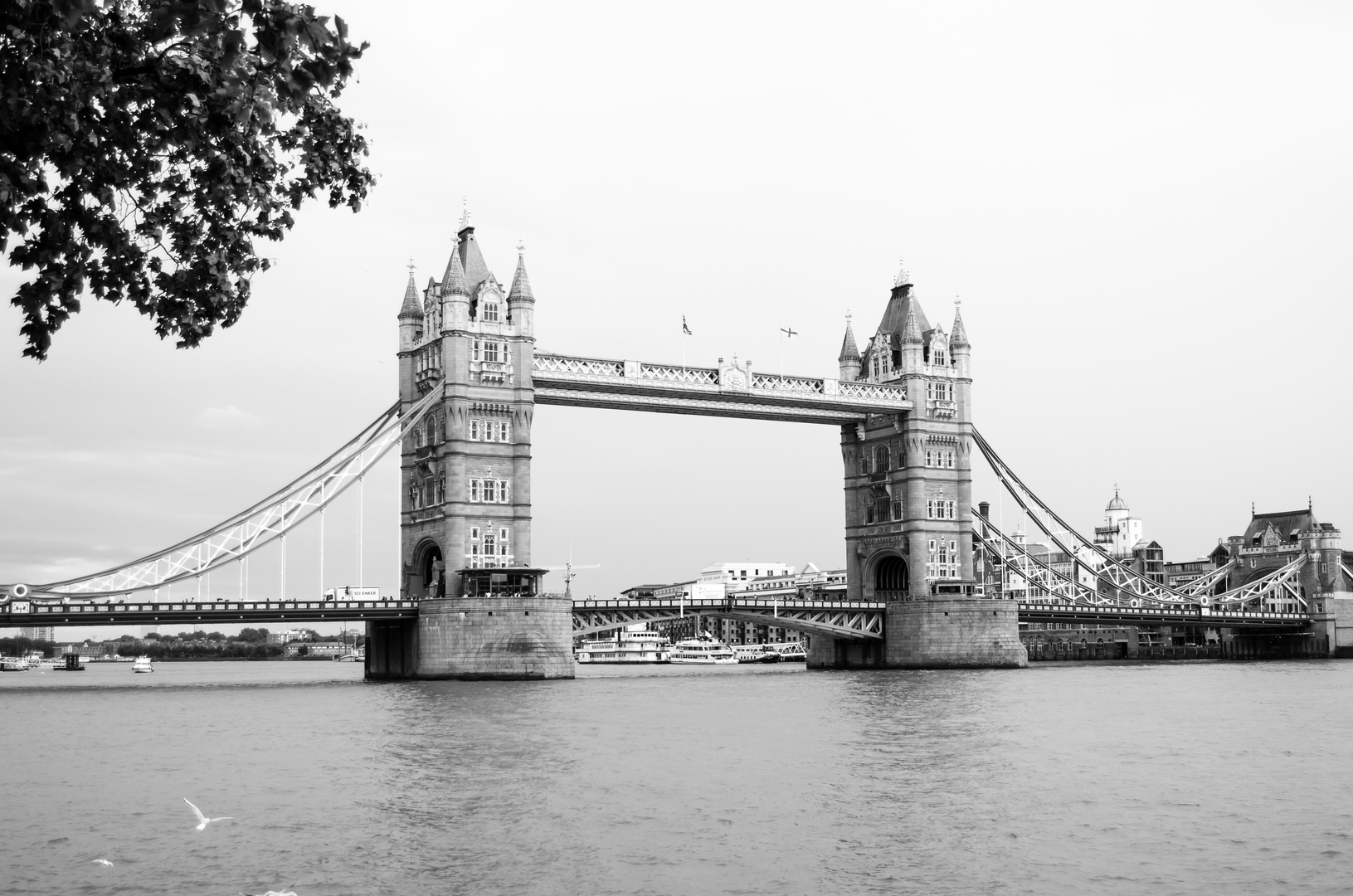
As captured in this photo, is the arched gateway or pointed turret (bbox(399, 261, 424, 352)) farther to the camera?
pointed turret (bbox(399, 261, 424, 352))

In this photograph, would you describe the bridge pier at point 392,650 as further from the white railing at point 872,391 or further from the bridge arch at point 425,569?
the white railing at point 872,391

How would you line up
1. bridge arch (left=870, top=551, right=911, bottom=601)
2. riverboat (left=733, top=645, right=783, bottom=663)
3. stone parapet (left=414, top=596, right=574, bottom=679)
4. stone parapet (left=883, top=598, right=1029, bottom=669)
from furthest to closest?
riverboat (left=733, top=645, right=783, bottom=663) → bridge arch (left=870, top=551, right=911, bottom=601) → stone parapet (left=883, top=598, right=1029, bottom=669) → stone parapet (left=414, top=596, right=574, bottom=679)

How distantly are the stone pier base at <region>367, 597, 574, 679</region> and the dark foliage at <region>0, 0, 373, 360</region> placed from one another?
190 ft

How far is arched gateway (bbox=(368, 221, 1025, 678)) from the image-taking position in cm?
7388

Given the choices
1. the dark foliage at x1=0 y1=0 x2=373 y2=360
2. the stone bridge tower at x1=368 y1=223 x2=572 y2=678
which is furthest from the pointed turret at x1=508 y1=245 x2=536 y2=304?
the dark foliage at x1=0 y1=0 x2=373 y2=360

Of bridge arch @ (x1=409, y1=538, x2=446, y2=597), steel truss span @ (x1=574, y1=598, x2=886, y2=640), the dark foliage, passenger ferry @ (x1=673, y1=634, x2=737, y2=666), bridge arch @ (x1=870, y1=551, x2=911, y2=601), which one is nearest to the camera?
the dark foliage

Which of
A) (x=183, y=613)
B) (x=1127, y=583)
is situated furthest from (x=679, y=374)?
(x=1127, y=583)

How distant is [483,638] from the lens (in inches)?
2842

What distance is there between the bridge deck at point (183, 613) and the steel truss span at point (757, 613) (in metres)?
13.1

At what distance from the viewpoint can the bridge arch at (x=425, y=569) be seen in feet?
258

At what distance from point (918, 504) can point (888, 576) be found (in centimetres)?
733

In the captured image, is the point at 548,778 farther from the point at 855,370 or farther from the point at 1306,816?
the point at 855,370

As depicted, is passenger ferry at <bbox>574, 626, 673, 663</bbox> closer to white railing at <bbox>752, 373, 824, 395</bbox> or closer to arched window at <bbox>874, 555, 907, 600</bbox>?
arched window at <bbox>874, 555, 907, 600</bbox>

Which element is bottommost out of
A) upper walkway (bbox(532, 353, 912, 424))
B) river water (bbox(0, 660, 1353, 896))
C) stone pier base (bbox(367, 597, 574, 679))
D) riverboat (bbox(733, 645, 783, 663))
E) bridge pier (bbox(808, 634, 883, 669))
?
riverboat (bbox(733, 645, 783, 663))
